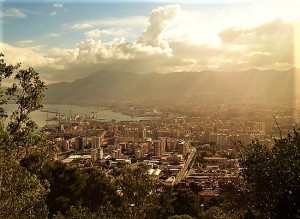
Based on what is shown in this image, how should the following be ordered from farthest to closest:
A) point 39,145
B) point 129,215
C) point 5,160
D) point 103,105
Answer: point 103,105
point 129,215
point 39,145
point 5,160

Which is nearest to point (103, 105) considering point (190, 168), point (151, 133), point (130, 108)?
point (130, 108)

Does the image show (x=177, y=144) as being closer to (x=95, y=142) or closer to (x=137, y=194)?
(x=95, y=142)

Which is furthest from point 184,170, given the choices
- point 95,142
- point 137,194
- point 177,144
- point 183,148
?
point 137,194

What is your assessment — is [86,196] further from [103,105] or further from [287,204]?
[103,105]

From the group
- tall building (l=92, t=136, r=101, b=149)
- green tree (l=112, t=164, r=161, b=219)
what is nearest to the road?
tall building (l=92, t=136, r=101, b=149)

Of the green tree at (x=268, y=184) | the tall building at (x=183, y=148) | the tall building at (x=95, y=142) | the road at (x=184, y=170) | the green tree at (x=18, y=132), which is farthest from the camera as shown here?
the tall building at (x=95, y=142)

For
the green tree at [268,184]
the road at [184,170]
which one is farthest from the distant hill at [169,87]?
the green tree at [268,184]

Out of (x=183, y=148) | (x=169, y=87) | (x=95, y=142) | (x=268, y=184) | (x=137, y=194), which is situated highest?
(x=169, y=87)

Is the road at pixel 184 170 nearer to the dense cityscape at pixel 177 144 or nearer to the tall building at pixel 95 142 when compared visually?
the dense cityscape at pixel 177 144
